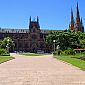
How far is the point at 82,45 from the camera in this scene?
11319 cm

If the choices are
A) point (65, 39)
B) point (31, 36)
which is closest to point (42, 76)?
point (65, 39)

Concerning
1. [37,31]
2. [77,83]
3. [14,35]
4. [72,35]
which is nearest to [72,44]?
[72,35]

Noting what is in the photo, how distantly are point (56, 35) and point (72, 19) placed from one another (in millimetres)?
55277

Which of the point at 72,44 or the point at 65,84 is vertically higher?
the point at 72,44

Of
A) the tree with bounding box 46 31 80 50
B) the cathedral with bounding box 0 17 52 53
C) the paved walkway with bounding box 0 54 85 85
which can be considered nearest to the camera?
the paved walkway with bounding box 0 54 85 85

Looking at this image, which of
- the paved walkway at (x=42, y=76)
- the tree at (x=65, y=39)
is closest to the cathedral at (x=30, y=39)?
the tree at (x=65, y=39)

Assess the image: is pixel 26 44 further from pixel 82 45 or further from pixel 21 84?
pixel 21 84

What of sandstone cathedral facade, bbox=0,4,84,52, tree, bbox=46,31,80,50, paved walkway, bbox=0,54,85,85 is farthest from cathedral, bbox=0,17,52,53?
paved walkway, bbox=0,54,85,85

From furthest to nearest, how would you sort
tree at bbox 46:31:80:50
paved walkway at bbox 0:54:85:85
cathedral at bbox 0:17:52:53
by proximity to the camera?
cathedral at bbox 0:17:52:53, tree at bbox 46:31:80:50, paved walkway at bbox 0:54:85:85

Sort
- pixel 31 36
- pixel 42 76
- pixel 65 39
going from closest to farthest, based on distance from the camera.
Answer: pixel 42 76 → pixel 65 39 → pixel 31 36

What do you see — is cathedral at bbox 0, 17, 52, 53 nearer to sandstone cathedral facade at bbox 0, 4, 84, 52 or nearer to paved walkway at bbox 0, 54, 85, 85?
sandstone cathedral facade at bbox 0, 4, 84, 52

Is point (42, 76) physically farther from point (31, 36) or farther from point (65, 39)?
point (31, 36)

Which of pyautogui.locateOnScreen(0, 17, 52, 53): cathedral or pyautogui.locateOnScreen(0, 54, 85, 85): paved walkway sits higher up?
pyautogui.locateOnScreen(0, 17, 52, 53): cathedral

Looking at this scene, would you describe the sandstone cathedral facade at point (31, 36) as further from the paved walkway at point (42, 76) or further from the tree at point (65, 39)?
the paved walkway at point (42, 76)
